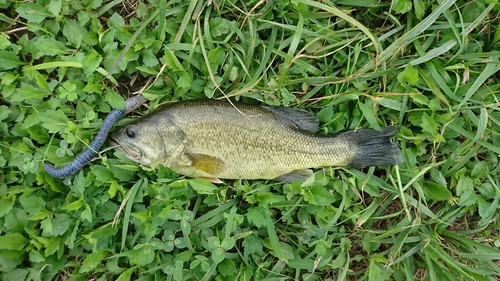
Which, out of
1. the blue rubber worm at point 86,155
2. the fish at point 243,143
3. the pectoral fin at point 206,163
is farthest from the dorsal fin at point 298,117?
the blue rubber worm at point 86,155

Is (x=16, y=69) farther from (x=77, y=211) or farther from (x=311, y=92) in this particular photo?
(x=311, y=92)

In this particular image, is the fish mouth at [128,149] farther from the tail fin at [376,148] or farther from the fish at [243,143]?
the tail fin at [376,148]

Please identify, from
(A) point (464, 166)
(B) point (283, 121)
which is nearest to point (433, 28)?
(A) point (464, 166)

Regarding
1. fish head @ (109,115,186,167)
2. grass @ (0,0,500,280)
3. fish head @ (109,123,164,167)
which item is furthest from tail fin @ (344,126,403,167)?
fish head @ (109,123,164,167)

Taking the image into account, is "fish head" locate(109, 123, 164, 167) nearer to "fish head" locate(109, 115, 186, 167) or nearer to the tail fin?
"fish head" locate(109, 115, 186, 167)

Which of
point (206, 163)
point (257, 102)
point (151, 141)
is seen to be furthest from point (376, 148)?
point (151, 141)

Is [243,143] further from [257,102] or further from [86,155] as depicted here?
[86,155]
